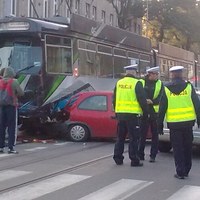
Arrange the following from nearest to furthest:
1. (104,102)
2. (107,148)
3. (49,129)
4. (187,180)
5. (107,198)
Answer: (107,198) → (187,180) → (107,148) → (104,102) → (49,129)

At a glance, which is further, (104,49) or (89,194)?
(104,49)

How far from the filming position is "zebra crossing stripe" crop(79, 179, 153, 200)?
7.43m

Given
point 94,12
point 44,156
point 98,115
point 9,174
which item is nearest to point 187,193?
point 9,174

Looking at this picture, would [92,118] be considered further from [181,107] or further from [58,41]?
[181,107]

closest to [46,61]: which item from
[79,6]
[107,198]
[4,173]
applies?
[4,173]

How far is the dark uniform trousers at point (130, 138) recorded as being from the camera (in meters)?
10.2

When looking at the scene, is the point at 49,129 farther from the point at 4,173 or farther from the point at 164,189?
the point at 164,189

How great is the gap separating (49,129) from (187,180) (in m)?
7.63

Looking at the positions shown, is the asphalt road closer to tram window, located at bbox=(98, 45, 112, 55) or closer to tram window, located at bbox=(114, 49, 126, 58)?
tram window, located at bbox=(98, 45, 112, 55)

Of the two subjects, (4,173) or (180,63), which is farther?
(180,63)

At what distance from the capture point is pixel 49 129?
15.9 m

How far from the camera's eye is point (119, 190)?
7.89 meters

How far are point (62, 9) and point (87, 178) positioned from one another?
29.7 metres

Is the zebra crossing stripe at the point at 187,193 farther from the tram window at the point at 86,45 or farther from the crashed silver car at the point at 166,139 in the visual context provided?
the tram window at the point at 86,45
